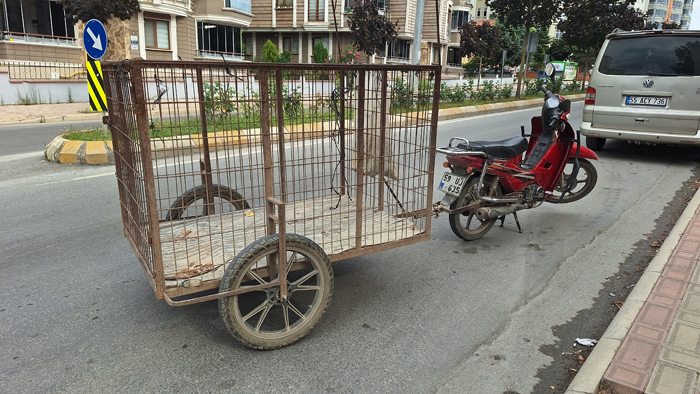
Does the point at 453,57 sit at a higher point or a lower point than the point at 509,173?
higher

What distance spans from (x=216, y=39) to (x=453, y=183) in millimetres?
29414

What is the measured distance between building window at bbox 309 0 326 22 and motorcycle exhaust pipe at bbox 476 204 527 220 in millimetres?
32144

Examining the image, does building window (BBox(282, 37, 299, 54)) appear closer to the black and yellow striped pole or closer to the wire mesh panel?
the black and yellow striped pole

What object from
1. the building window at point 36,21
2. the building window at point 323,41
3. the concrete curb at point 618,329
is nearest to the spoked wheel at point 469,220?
the concrete curb at point 618,329

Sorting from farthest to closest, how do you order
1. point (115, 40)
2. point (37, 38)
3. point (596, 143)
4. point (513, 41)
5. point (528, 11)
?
point (513, 41) < point (37, 38) < point (528, 11) < point (115, 40) < point (596, 143)

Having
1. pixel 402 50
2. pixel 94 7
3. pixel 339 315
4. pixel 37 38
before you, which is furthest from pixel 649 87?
pixel 402 50

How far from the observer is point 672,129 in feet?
26.3

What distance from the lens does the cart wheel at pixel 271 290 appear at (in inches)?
115

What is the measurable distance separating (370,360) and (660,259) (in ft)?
9.70

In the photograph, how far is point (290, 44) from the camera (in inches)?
1453

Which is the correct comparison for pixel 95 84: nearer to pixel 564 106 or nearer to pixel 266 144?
pixel 266 144

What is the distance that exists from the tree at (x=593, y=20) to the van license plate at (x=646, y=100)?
1402cm

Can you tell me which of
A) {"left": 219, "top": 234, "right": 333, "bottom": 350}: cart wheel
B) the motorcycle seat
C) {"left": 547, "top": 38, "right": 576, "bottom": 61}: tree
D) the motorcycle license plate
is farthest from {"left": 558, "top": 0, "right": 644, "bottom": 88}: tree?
{"left": 547, "top": 38, "right": 576, "bottom": 61}: tree

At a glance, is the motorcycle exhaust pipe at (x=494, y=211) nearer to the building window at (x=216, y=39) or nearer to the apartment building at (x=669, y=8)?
the building window at (x=216, y=39)
